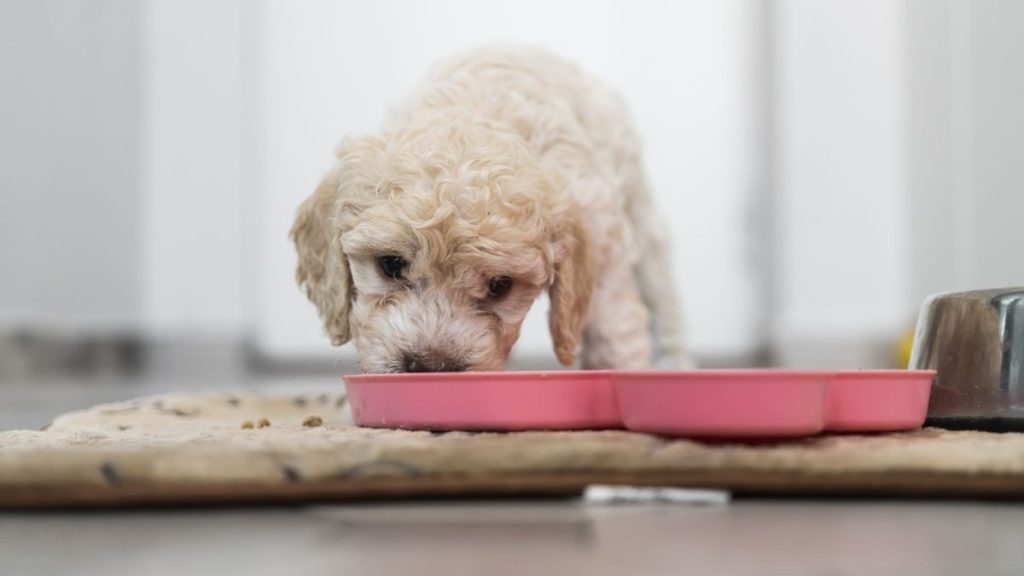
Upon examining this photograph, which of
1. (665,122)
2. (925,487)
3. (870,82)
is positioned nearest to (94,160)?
(665,122)

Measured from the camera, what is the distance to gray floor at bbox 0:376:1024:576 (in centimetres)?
107

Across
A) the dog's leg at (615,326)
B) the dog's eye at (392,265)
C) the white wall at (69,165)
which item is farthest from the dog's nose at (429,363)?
→ the white wall at (69,165)

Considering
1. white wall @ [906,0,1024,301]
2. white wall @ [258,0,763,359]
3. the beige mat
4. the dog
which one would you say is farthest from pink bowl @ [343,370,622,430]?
white wall @ [258,0,763,359]

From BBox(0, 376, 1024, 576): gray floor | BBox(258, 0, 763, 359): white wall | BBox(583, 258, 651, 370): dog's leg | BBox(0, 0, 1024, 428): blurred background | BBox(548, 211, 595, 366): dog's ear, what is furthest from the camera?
BBox(258, 0, 763, 359): white wall

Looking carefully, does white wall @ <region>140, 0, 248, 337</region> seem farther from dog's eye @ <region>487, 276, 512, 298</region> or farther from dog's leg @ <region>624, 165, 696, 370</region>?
dog's eye @ <region>487, 276, 512, 298</region>

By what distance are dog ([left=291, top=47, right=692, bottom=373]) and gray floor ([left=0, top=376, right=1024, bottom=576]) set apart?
912 mm

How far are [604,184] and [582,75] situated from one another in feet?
1.71

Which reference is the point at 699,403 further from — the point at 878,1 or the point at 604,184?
the point at 878,1

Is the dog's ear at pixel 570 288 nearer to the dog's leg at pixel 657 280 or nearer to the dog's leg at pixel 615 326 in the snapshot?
the dog's leg at pixel 615 326

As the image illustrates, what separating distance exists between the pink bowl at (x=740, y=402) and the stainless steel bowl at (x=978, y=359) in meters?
0.56

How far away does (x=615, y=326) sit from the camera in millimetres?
2740

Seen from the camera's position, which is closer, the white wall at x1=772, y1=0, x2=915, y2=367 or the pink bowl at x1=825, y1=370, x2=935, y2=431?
the pink bowl at x1=825, y1=370, x2=935, y2=431

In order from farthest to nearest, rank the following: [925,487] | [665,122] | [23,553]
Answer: [665,122]
[925,487]
[23,553]

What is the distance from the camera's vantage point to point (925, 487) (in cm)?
138
